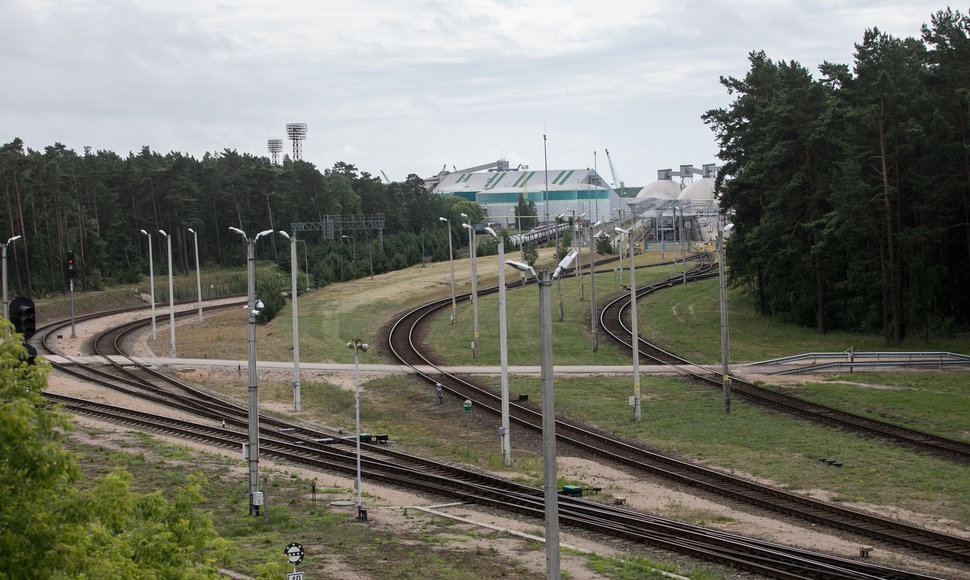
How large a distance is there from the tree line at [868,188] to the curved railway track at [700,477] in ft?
73.3

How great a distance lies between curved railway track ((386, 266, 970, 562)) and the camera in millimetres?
21234

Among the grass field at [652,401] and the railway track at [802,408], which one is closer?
the grass field at [652,401]

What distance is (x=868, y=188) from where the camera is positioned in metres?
48.7

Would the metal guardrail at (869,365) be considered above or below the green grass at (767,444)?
above

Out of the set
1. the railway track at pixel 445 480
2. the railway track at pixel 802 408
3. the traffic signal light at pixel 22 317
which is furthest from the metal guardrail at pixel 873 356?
the traffic signal light at pixel 22 317

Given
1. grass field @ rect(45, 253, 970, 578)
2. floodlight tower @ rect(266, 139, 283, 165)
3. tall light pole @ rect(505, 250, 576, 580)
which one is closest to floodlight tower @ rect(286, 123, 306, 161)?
floodlight tower @ rect(266, 139, 283, 165)

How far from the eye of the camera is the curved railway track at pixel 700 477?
69.7 ft

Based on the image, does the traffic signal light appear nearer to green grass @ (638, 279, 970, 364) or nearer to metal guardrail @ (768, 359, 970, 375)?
metal guardrail @ (768, 359, 970, 375)

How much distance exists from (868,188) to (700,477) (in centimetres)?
2710

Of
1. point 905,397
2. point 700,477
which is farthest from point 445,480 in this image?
point 905,397

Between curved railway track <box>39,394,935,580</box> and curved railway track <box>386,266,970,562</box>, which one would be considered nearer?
curved railway track <box>39,394,935,580</box>

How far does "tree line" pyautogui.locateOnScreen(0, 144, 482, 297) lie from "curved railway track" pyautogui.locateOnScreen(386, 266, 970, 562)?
184 feet

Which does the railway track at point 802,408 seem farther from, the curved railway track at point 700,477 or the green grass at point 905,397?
the curved railway track at point 700,477

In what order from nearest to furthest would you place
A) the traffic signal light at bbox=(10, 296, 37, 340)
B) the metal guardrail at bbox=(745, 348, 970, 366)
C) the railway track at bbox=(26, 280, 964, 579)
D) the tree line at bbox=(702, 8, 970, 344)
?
the traffic signal light at bbox=(10, 296, 37, 340)
the railway track at bbox=(26, 280, 964, 579)
the metal guardrail at bbox=(745, 348, 970, 366)
the tree line at bbox=(702, 8, 970, 344)
